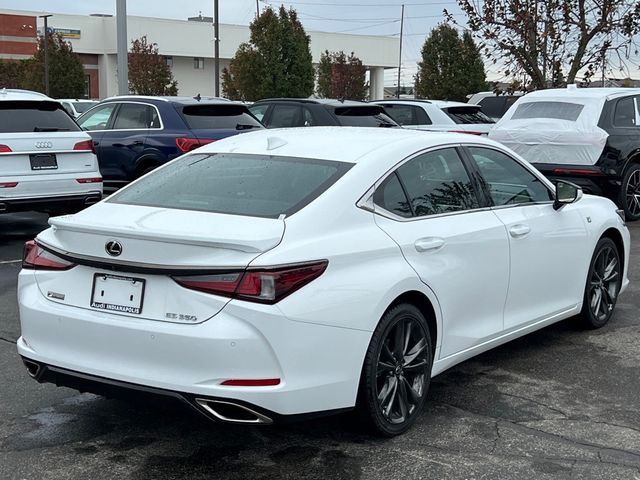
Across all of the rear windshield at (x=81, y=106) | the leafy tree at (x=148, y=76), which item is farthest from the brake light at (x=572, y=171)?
the leafy tree at (x=148, y=76)

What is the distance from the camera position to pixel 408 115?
1617 cm

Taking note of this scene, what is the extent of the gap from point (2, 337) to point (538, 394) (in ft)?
12.3

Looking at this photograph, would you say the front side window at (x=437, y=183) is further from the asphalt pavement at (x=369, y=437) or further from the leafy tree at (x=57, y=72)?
the leafy tree at (x=57, y=72)

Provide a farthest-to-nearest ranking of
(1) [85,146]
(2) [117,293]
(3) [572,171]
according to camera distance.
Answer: (3) [572,171], (1) [85,146], (2) [117,293]

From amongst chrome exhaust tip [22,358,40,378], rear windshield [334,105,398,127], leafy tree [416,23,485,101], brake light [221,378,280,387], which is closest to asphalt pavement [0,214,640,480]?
brake light [221,378,280,387]

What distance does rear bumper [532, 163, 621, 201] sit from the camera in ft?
39.1

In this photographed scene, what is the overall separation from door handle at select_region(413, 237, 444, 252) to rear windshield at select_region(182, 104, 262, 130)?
788 centimetres

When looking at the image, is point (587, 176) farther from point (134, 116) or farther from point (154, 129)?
point (134, 116)

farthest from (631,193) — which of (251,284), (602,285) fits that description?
(251,284)

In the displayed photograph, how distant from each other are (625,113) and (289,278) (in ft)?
32.1

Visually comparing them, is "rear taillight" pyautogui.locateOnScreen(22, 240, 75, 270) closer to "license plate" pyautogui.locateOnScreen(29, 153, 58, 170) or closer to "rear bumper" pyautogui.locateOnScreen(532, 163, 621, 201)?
"license plate" pyautogui.locateOnScreen(29, 153, 58, 170)

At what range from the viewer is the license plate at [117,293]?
4.01 meters

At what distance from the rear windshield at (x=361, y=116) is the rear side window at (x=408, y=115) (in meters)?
1.96

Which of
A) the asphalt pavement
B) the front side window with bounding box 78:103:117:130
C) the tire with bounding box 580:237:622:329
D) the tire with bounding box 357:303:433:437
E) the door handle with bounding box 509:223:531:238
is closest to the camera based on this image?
the asphalt pavement
